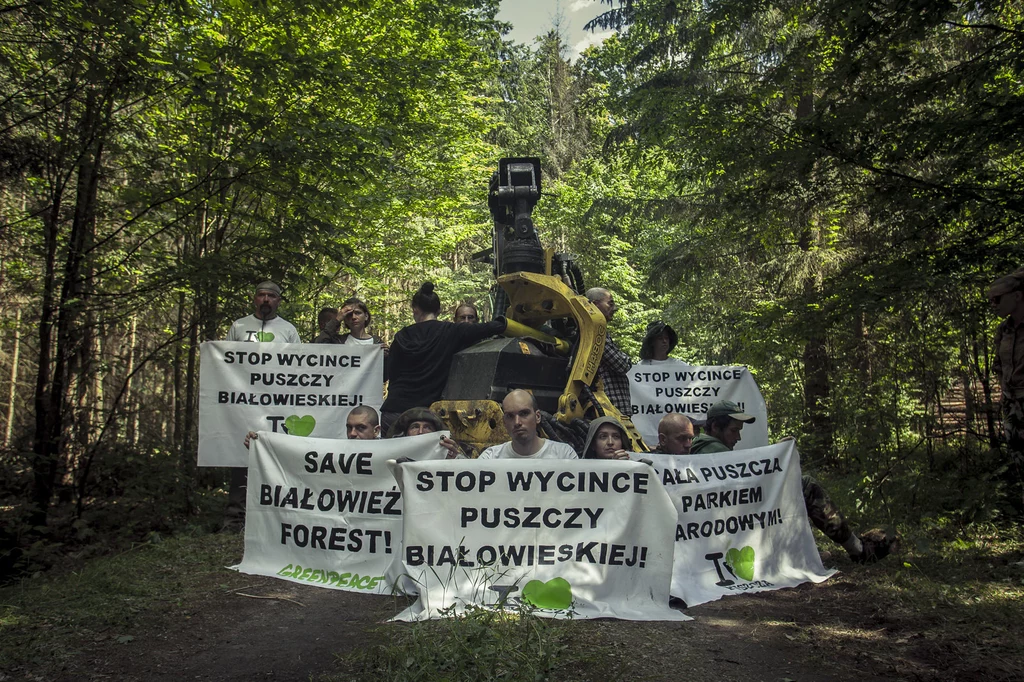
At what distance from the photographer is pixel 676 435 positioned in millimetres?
6609

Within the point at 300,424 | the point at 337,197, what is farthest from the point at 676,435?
the point at 337,197

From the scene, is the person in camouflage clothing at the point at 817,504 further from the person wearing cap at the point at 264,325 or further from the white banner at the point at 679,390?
the person wearing cap at the point at 264,325

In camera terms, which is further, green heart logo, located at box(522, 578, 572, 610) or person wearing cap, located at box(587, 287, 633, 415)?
person wearing cap, located at box(587, 287, 633, 415)

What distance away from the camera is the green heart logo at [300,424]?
7.95 meters

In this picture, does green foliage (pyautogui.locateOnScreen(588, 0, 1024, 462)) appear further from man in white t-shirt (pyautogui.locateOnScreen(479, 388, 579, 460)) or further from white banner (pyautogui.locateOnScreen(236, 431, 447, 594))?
white banner (pyautogui.locateOnScreen(236, 431, 447, 594))

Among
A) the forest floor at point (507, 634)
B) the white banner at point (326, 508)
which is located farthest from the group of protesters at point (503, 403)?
the forest floor at point (507, 634)

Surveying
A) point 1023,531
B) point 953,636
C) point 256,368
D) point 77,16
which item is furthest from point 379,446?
point 1023,531

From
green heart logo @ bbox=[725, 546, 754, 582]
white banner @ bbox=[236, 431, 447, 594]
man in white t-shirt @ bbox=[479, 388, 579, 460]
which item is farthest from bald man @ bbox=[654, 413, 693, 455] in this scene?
white banner @ bbox=[236, 431, 447, 594]

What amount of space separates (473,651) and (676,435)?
10.4 ft

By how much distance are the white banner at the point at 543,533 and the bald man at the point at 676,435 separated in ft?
4.77

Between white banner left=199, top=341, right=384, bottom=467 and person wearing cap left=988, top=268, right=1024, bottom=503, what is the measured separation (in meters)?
5.39

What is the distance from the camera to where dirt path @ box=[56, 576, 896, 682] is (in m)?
4.17

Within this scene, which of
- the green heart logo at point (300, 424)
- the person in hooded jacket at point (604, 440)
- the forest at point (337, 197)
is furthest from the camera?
the green heart logo at point (300, 424)

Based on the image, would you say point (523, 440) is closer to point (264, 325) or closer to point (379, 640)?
→ point (379, 640)
